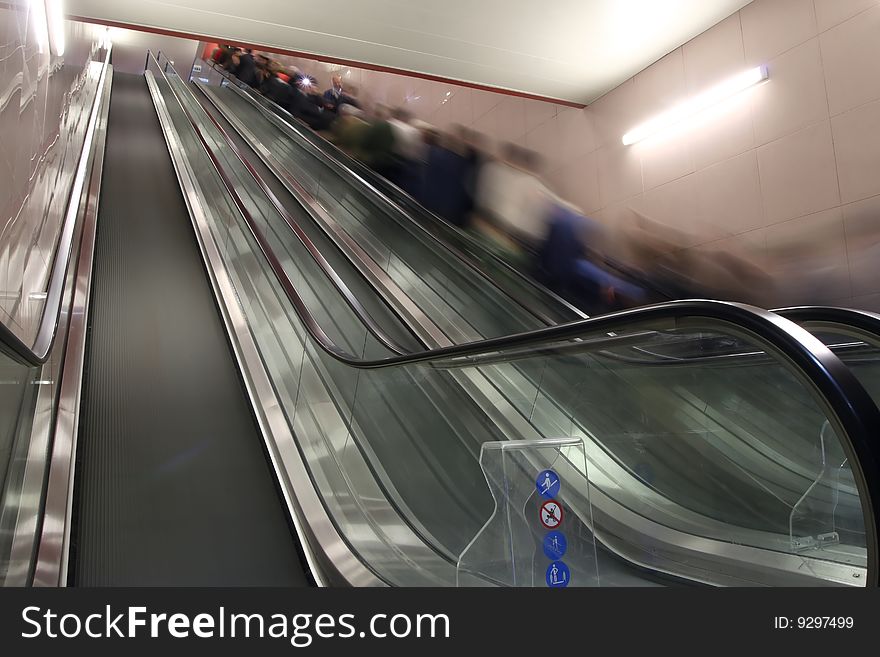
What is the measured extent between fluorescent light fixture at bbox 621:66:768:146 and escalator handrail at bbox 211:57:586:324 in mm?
1578

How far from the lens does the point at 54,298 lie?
143 inches

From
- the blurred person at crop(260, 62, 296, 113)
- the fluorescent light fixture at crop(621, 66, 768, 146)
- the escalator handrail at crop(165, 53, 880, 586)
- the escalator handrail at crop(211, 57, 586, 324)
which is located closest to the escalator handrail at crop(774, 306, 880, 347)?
the escalator handrail at crop(165, 53, 880, 586)

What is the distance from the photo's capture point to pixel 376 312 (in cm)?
566

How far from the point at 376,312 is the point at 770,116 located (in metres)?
3.37

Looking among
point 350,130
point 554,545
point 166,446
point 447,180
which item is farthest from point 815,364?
point 350,130

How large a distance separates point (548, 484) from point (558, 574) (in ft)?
0.89

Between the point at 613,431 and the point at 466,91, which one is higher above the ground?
the point at 466,91

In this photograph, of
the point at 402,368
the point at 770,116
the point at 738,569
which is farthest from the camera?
the point at 770,116

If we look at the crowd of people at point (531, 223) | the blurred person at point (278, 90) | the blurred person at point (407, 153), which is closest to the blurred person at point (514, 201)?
the crowd of people at point (531, 223)

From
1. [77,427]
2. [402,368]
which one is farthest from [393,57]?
[77,427]

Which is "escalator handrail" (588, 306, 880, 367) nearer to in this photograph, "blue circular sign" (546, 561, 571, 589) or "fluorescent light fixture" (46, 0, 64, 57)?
"blue circular sign" (546, 561, 571, 589)

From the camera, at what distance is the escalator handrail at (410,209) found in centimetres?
590

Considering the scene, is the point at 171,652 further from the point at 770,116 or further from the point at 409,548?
the point at 770,116

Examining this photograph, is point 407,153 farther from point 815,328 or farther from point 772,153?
point 815,328
